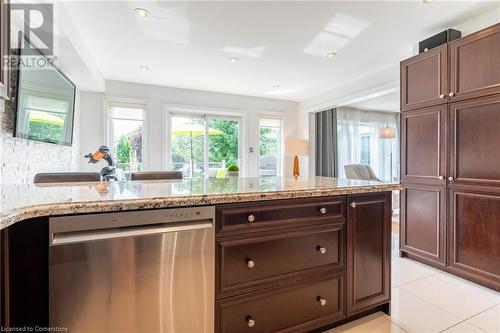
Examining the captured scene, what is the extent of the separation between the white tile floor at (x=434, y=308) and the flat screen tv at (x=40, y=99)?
2716mm

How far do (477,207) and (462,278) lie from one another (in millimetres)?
693

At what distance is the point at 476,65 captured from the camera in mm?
2195

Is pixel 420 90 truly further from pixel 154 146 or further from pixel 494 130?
pixel 154 146

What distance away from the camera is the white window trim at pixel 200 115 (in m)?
4.85

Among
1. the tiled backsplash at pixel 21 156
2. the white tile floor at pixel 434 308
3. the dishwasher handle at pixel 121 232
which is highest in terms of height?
the tiled backsplash at pixel 21 156

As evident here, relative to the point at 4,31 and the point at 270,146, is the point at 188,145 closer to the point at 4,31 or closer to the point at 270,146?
the point at 270,146

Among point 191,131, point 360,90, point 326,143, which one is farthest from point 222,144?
point 360,90

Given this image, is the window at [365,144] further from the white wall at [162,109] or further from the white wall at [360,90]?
the white wall at [162,109]

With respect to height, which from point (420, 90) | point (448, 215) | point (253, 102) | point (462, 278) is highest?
point (253, 102)

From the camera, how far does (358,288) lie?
1.66m

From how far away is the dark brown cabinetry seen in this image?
1.30 m

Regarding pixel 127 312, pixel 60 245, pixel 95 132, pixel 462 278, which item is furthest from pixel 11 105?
pixel 462 278

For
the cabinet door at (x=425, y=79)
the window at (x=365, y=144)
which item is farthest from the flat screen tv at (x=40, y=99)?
the window at (x=365, y=144)

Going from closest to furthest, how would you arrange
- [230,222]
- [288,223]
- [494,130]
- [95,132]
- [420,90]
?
[230,222] < [288,223] < [494,130] < [420,90] < [95,132]
